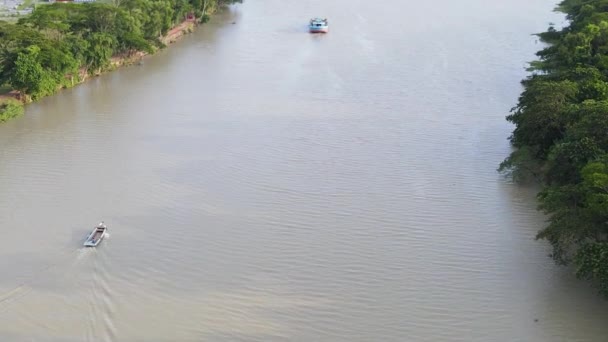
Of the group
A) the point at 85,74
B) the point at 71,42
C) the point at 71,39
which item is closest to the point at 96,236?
the point at 71,42

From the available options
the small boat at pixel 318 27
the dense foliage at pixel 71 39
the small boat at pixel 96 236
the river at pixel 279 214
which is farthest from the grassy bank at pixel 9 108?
the small boat at pixel 318 27

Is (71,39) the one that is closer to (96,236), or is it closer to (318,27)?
(96,236)

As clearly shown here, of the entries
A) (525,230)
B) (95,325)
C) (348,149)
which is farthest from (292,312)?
(348,149)

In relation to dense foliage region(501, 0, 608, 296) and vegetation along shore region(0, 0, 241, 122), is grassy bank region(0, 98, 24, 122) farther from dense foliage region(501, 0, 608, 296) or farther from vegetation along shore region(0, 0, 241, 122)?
dense foliage region(501, 0, 608, 296)

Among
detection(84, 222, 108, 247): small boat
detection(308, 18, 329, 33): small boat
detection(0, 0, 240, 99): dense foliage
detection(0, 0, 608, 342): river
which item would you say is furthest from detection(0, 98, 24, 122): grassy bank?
detection(308, 18, 329, 33): small boat

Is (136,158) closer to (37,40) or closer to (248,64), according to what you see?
(37,40)

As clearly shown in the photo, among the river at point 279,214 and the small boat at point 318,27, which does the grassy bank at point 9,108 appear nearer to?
the river at point 279,214
